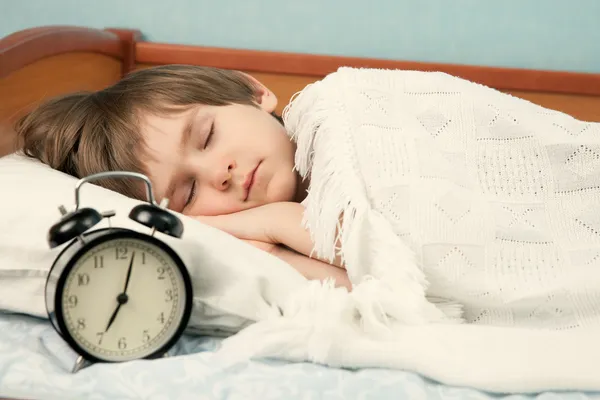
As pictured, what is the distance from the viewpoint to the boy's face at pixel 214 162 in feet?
3.60

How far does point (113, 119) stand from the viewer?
115 cm

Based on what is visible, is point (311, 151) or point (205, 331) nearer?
point (205, 331)

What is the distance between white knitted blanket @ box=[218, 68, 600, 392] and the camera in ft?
2.46

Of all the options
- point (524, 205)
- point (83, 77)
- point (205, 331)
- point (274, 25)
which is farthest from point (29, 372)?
point (274, 25)

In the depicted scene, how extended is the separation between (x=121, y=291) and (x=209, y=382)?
0.15 meters

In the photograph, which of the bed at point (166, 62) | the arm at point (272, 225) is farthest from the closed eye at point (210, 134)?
the bed at point (166, 62)

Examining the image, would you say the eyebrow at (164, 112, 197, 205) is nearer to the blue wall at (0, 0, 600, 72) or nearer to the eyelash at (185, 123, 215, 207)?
the eyelash at (185, 123, 215, 207)

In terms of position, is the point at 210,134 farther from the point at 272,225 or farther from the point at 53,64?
the point at 53,64

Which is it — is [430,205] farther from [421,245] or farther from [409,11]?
[409,11]

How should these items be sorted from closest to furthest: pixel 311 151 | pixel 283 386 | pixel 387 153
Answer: pixel 283 386 → pixel 387 153 → pixel 311 151

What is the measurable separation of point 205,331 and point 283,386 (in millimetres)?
198

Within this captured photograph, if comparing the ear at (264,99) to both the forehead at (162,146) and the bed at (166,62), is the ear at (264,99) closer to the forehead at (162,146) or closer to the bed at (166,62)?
the forehead at (162,146)

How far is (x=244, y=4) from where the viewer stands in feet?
6.09

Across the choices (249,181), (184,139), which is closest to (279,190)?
(249,181)
